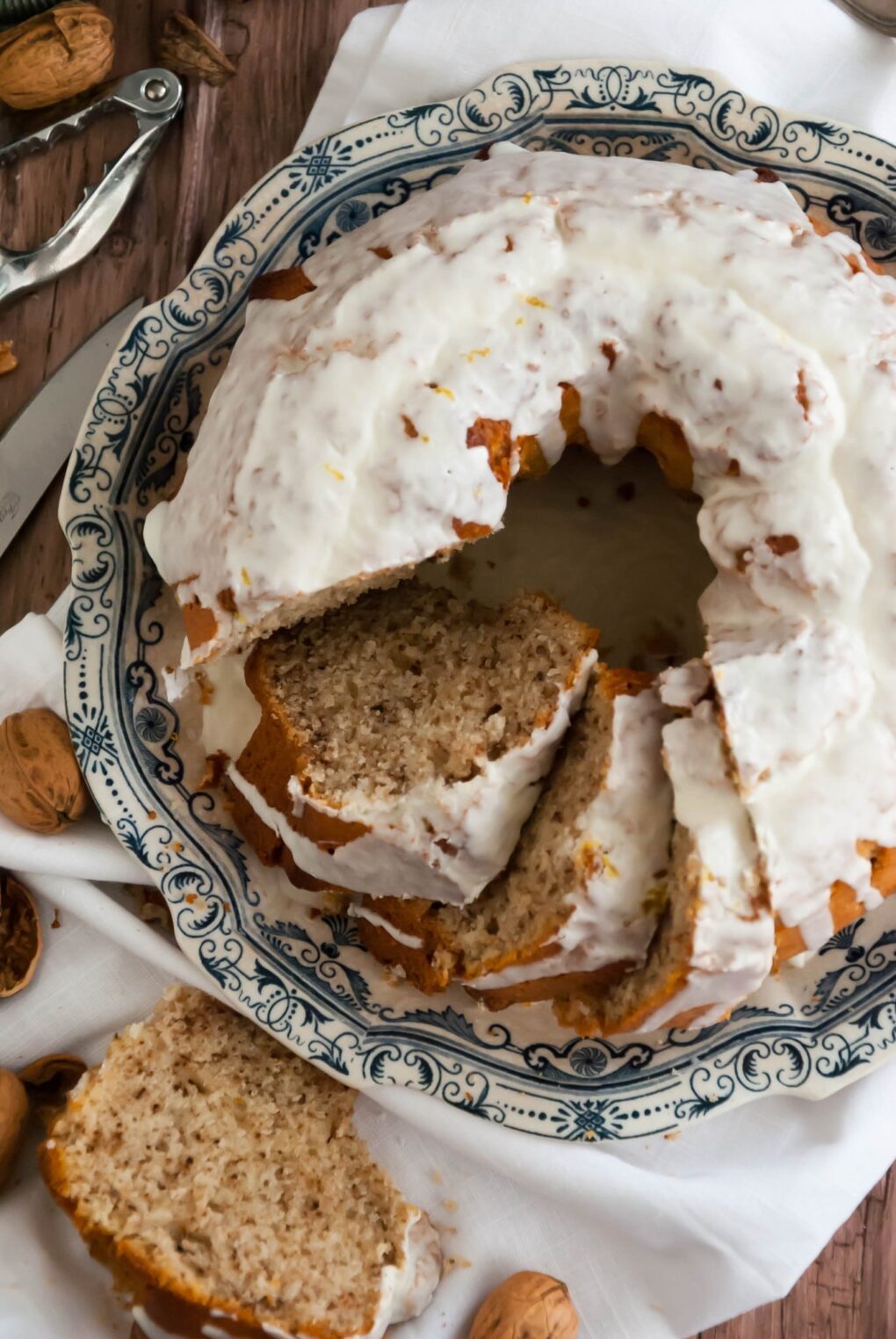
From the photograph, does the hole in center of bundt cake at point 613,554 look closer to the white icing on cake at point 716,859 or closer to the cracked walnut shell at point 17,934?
the white icing on cake at point 716,859

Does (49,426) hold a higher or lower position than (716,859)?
higher

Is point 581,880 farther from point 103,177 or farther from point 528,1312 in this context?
point 103,177

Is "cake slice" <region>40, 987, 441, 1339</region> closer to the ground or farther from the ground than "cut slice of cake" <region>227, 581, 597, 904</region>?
closer to the ground

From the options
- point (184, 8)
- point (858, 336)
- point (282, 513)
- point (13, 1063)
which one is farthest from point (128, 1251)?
point (184, 8)

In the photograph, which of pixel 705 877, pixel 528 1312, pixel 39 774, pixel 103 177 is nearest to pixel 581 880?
pixel 705 877

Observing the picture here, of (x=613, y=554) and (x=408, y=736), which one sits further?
(x=613, y=554)

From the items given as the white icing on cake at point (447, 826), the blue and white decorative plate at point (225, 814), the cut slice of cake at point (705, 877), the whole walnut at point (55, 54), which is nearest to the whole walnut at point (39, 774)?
the blue and white decorative plate at point (225, 814)

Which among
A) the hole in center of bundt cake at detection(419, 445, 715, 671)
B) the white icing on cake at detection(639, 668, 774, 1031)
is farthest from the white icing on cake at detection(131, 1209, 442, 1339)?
the hole in center of bundt cake at detection(419, 445, 715, 671)

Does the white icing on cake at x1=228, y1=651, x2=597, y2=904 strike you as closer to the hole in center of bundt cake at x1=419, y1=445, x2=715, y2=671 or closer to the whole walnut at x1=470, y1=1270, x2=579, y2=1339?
the hole in center of bundt cake at x1=419, y1=445, x2=715, y2=671
